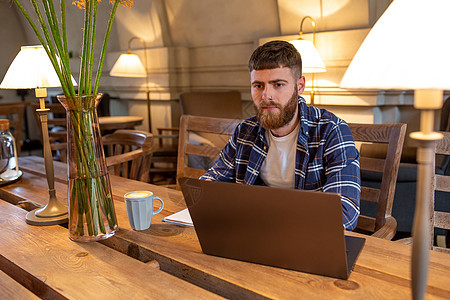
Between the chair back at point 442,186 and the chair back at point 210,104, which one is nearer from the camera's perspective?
the chair back at point 442,186

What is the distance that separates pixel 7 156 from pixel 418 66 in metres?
1.53

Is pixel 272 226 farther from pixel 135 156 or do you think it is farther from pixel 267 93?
pixel 135 156

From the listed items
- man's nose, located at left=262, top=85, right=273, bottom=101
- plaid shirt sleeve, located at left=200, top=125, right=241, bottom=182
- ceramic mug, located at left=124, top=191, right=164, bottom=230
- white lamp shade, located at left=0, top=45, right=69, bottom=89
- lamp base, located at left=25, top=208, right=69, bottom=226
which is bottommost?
lamp base, located at left=25, top=208, right=69, bottom=226

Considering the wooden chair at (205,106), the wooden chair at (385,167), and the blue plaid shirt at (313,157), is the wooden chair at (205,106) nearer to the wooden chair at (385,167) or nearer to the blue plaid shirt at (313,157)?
the blue plaid shirt at (313,157)

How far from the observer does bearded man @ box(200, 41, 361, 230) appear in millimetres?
1234

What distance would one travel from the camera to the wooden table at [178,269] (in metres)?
0.73

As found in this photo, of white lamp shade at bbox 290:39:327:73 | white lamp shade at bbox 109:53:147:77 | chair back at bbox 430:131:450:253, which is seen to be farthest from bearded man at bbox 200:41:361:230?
white lamp shade at bbox 109:53:147:77

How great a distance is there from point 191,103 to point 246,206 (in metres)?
3.02

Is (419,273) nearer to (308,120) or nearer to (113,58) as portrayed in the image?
(308,120)

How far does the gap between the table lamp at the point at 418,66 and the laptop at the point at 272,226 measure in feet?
0.51

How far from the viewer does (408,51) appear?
50 centimetres

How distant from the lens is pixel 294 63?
1.36m

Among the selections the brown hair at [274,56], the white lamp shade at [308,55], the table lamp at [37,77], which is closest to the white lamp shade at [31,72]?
the table lamp at [37,77]

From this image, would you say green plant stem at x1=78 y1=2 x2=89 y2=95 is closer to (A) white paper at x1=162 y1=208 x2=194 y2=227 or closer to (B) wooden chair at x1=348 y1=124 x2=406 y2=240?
(A) white paper at x1=162 y1=208 x2=194 y2=227
